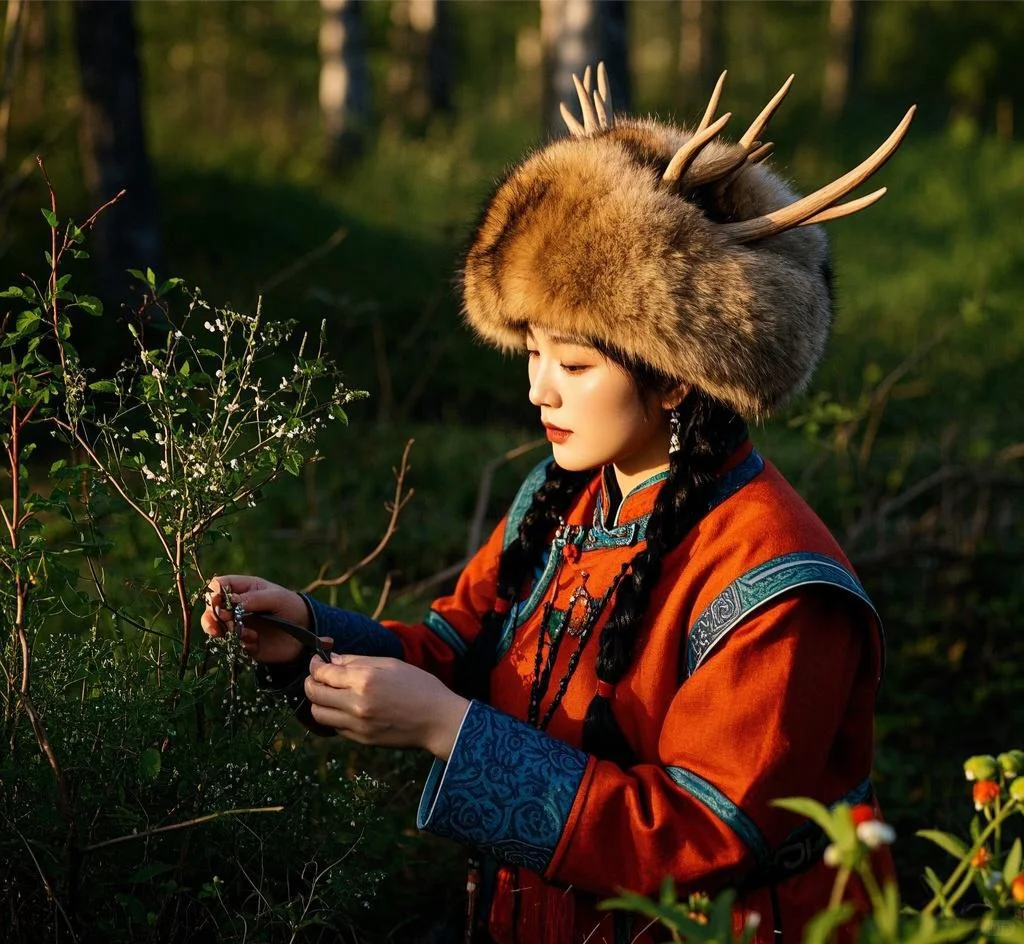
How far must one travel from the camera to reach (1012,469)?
19.1 feet

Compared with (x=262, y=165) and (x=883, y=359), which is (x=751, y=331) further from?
(x=262, y=165)

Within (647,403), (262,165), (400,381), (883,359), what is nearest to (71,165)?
(262,165)

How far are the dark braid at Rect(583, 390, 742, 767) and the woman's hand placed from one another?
0.52 metres

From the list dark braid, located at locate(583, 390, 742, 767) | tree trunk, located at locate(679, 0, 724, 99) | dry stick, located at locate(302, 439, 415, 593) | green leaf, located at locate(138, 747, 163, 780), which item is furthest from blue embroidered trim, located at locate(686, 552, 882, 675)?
tree trunk, located at locate(679, 0, 724, 99)

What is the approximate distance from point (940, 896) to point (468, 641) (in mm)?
1469

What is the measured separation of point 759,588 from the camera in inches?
83.9

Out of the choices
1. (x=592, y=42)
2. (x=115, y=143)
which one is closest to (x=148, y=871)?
(x=115, y=143)

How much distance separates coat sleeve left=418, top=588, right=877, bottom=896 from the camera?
6.68 feet

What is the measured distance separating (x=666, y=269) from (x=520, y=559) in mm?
745

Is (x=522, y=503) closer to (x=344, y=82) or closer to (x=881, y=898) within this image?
(x=881, y=898)

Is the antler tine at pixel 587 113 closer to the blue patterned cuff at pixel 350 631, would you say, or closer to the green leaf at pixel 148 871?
the blue patterned cuff at pixel 350 631

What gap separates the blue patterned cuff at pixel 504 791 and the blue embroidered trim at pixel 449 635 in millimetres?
646

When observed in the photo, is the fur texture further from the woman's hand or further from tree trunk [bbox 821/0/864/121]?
tree trunk [bbox 821/0/864/121]

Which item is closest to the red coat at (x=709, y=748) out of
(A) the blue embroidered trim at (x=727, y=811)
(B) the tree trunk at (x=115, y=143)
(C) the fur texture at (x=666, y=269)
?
(A) the blue embroidered trim at (x=727, y=811)
